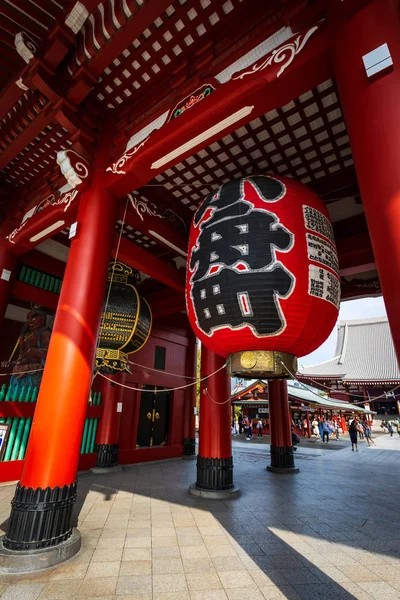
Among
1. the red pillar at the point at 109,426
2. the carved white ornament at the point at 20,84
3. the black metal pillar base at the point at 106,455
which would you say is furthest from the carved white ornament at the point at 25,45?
the black metal pillar base at the point at 106,455

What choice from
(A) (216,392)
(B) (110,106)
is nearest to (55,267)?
(B) (110,106)

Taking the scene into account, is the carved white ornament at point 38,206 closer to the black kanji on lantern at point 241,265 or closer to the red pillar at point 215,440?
the black kanji on lantern at point 241,265

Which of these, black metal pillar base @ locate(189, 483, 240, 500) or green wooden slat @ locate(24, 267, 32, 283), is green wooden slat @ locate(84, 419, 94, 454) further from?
green wooden slat @ locate(24, 267, 32, 283)

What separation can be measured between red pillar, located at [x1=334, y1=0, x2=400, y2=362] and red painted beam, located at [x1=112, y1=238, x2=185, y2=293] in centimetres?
442

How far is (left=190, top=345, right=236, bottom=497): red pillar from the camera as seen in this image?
631cm

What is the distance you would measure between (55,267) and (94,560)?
7254 millimetres

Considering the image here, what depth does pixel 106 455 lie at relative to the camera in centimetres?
880

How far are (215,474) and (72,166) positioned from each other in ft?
21.2

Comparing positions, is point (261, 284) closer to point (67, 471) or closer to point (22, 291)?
point (67, 471)

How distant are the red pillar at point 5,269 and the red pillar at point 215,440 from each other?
4964 mm

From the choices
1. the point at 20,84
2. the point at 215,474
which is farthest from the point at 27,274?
the point at 215,474

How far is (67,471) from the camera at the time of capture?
376cm

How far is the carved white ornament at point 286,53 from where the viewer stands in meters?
3.18

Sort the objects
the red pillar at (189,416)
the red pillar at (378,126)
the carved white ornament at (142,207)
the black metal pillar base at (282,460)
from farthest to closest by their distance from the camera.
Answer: the red pillar at (189,416) < the black metal pillar base at (282,460) < the carved white ornament at (142,207) < the red pillar at (378,126)
